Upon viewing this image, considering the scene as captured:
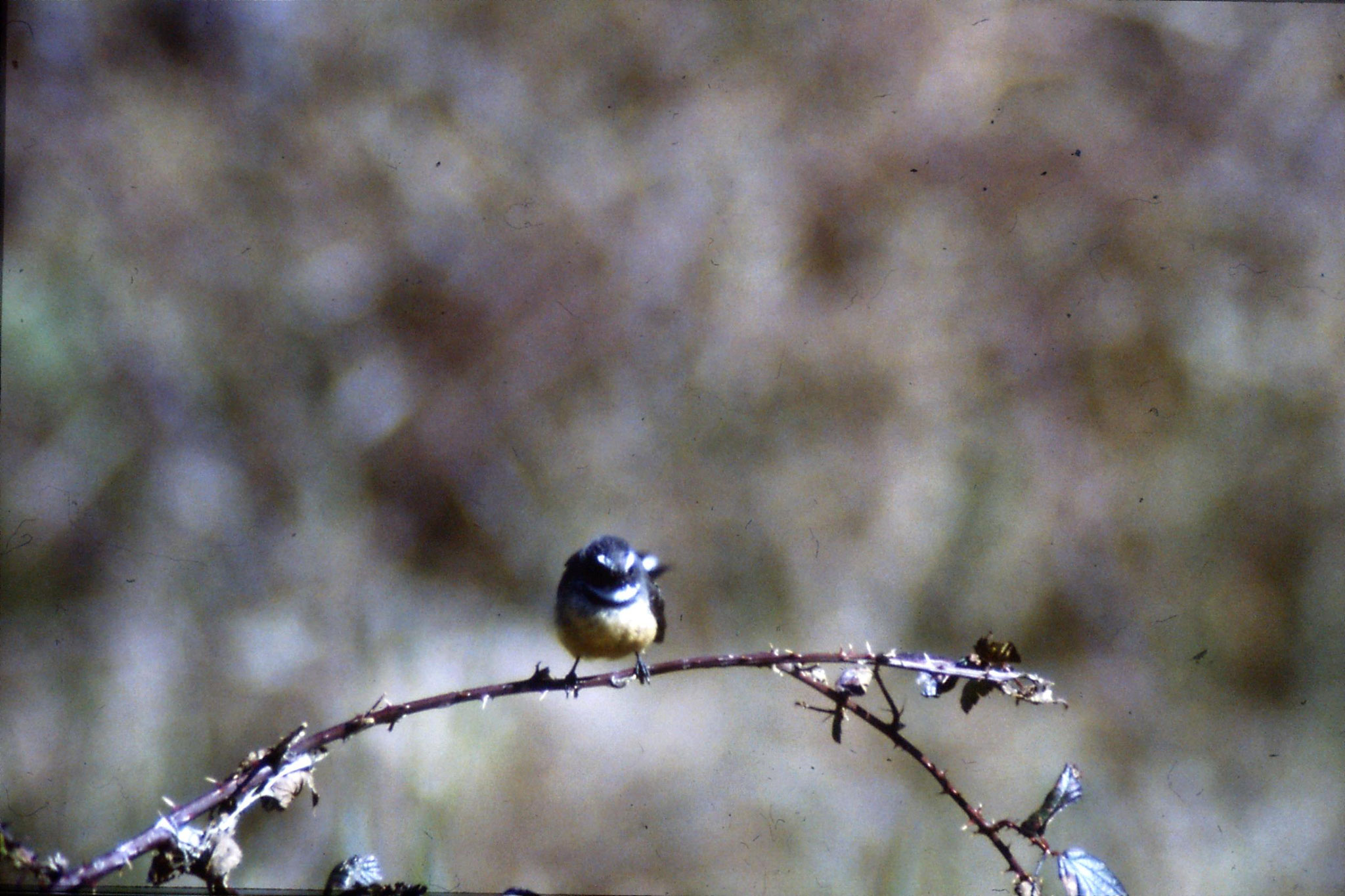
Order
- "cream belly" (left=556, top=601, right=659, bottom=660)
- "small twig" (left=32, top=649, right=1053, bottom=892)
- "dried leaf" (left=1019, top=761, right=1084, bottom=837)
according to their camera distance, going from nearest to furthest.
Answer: "small twig" (left=32, top=649, right=1053, bottom=892), "dried leaf" (left=1019, top=761, right=1084, bottom=837), "cream belly" (left=556, top=601, right=659, bottom=660)

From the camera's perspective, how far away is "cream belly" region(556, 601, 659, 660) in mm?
3271

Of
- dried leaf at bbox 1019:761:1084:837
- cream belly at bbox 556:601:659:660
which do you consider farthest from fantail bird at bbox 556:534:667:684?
dried leaf at bbox 1019:761:1084:837

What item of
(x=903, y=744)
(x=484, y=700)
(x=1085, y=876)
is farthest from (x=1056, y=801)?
(x=484, y=700)

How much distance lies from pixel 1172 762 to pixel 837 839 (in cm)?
167

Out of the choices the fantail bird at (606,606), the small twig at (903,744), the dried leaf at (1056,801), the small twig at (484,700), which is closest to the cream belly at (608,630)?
the fantail bird at (606,606)

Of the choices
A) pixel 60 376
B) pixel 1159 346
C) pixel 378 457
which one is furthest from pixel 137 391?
pixel 1159 346

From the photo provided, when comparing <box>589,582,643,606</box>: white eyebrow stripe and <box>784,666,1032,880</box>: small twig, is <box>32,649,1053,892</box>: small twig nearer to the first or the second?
<box>784,666,1032,880</box>: small twig

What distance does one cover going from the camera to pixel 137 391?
188 inches

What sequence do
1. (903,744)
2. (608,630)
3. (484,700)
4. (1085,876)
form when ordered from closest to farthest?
(1085,876) < (903,744) < (484,700) < (608,630)

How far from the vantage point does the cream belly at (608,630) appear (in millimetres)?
3271

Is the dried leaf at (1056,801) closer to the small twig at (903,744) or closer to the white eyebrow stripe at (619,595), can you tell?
the small twig at (903,744)

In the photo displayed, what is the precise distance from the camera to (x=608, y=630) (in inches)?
128

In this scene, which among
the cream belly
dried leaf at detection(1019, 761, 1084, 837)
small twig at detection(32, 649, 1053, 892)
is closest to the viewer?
small twig at detection(32, 649, 1053, 892)

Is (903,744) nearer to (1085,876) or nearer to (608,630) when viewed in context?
(1085,876)
